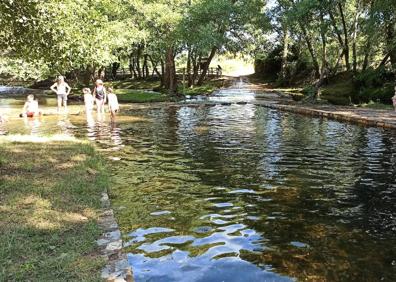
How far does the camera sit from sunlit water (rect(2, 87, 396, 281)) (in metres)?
6.01

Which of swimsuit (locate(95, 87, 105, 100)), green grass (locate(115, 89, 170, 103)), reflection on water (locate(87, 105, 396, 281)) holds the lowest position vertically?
reflection on water (locate(87, 105, 396, 281))

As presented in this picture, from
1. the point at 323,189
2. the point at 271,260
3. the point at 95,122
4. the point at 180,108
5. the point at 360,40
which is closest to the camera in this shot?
the point at 271,260

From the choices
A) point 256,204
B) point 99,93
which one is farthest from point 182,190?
point 99,93

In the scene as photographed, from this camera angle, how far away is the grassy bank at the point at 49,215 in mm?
5176

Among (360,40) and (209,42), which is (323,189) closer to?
(209,42)

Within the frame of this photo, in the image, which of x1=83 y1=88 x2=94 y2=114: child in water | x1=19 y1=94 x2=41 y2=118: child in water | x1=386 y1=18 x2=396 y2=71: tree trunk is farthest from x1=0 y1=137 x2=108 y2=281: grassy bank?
x1=386 y1=18 x2=396 y2=71: tree trunk

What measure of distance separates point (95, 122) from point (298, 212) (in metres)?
15.9

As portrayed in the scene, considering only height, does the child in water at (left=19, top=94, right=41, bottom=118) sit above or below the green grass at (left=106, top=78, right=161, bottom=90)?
below

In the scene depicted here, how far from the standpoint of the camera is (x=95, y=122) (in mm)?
22328

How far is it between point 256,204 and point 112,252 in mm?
3572

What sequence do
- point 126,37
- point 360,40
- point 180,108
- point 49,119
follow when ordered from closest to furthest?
point 49,119
point 180,108
point 126,37
point 360,40

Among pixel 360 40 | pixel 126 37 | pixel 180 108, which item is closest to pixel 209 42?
pixel 126 37

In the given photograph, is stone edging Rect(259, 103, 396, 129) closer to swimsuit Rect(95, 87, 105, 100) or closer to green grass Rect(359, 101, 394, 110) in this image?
green grass Rect(359, 101, 394, 110)

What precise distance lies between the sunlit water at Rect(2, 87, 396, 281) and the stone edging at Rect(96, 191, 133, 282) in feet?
1.16
